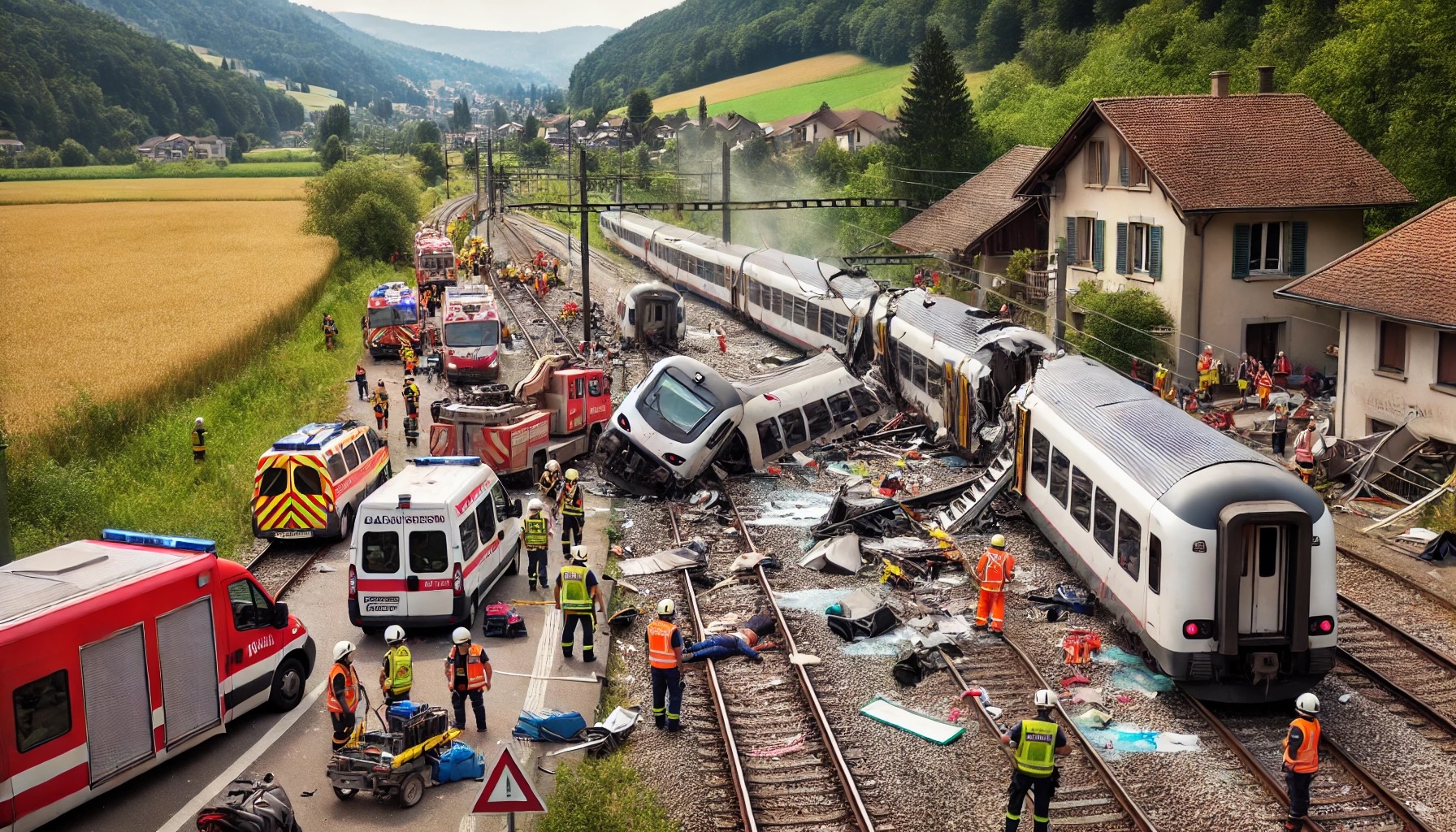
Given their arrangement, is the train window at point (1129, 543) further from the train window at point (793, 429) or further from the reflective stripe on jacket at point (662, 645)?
the train window at point (793, 429)

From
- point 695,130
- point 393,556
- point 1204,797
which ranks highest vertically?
point 695,130

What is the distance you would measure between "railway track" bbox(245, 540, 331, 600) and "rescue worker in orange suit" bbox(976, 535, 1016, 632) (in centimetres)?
995

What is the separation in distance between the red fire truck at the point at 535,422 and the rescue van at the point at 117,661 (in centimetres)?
1017

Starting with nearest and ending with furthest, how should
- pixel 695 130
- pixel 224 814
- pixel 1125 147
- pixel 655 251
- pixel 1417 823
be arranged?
pixel 224 814 → pixel 1417 823 → pixel 1125 147 → pixel 655 251 → pixel 695 130

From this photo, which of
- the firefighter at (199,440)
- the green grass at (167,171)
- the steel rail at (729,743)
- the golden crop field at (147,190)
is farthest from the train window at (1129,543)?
the green grass at (167,171)

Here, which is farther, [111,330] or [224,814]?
[111,330]

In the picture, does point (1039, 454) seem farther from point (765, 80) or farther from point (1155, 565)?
point (765, 80)

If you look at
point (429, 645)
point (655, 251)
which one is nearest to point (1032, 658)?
point (429, 645)

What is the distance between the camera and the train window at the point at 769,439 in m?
24.6

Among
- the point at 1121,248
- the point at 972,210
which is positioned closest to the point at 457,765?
the point at 1121,248

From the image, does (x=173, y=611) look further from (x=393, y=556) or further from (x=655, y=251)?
(x=655, y=251)

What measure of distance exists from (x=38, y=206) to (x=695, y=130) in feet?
203

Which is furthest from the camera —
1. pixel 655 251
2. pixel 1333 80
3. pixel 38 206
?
pixel 38 206

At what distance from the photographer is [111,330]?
3619 cm
